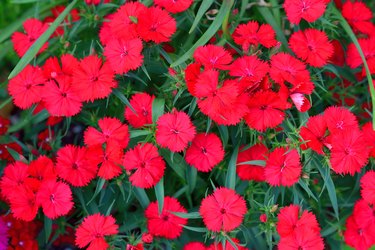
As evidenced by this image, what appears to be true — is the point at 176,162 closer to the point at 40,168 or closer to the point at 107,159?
the point at 107,159

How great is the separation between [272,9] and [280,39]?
0.12 metres

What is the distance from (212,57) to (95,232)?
0.49 metres

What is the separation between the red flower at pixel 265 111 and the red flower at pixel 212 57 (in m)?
0.11

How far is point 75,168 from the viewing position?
1212 mm

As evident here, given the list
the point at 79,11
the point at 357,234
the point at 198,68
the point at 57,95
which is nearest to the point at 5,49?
the point at 79,11

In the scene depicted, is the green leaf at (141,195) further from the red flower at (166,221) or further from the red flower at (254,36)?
the red flower at (254,36)

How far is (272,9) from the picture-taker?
4.83 ft

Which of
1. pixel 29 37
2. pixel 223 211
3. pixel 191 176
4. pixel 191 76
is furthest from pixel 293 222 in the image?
pixel 29 37

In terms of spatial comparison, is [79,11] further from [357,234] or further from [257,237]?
[357,234]

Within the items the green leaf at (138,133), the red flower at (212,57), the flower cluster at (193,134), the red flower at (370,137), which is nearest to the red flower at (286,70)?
the flower cluster at (193,134)

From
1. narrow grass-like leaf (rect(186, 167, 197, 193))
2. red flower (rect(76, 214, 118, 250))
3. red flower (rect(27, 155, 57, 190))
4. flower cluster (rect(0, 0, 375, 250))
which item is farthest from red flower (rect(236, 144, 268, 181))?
red flower (rect(27, 155, 57, 190))

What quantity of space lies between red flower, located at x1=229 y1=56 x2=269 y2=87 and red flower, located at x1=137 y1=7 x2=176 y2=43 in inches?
7.0

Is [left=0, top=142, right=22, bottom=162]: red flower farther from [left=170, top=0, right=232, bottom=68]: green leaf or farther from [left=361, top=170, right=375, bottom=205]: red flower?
[left=361, top=170, right=375, bottom=205]: red flower

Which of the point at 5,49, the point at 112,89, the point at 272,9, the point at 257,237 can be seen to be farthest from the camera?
the point at 5,49
